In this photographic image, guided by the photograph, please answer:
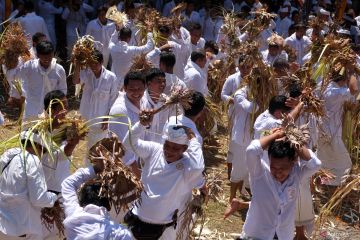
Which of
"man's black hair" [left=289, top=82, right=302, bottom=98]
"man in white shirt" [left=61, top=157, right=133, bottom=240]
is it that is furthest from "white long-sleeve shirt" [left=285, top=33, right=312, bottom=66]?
"man in white shirt" [left=61, top=157, right=133, bottom=240]

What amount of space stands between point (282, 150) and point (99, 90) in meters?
3.43

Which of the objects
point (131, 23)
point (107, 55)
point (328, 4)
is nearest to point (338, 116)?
point (131, 23)

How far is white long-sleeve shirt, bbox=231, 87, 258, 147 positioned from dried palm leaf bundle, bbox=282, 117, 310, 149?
2.68 m

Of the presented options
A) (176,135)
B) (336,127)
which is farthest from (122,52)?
(176,135)

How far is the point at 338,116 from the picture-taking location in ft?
27.8

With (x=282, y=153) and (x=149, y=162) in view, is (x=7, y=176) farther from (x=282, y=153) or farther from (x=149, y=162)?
(x=282, y=153)

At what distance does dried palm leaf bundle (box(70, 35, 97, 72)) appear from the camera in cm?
767

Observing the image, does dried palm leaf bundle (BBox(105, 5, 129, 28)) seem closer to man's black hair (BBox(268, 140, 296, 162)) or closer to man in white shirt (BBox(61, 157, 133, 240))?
man's black hair (BBox(268, 140, 296, 162))

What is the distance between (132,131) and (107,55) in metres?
7.72

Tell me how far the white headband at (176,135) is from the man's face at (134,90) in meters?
1.39

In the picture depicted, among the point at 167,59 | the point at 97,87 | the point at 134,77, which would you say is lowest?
the point at 97,87

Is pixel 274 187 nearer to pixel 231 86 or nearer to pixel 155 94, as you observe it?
pixel 155 94

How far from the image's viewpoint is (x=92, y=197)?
4.34 metres

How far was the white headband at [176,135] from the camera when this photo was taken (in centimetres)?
512
